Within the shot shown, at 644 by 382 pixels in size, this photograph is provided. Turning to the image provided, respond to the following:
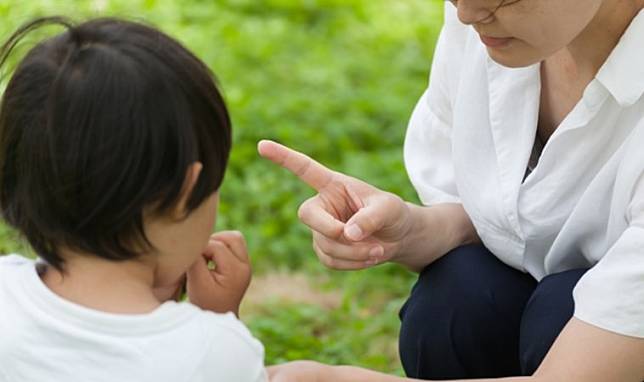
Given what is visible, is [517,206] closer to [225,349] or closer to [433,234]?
[433,234]

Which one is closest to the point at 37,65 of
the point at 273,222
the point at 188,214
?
the point at 188,214

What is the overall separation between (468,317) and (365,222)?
1.30 feet

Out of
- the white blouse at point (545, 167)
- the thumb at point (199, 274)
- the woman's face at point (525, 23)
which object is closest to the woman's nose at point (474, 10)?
the woman's face at point (525, 23)

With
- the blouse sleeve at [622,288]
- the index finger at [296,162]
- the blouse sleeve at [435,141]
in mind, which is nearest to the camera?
the blouse sleeve at [622,288]

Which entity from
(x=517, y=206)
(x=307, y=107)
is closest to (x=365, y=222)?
(x=517, y=206)

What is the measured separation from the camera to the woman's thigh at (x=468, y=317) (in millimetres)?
2873

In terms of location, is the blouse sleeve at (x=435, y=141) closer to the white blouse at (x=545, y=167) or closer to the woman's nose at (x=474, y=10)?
the white blouse at (x=545, y=167)

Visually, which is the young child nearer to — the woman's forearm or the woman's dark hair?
the woman's dark hair

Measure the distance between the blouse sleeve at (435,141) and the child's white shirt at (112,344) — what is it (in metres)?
1.05

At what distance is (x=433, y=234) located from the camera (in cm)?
293

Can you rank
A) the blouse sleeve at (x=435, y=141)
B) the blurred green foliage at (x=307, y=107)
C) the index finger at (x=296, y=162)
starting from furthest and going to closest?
1. the blurred green foliage at (x=307, y=107)
2. the blouse sleeve at (x=435, y=141)
3. the index finger at (x=296, y=162)

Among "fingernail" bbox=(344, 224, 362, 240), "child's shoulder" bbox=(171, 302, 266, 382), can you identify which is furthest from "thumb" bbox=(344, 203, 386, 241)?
"child's shoulder" bbox=(171, 302, 266, 382)

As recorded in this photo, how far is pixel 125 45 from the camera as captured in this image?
6.87ft

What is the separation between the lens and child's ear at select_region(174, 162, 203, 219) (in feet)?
6.92
